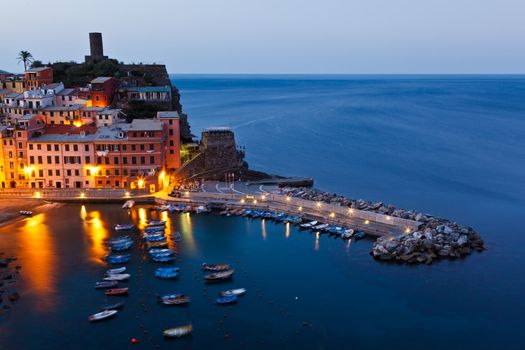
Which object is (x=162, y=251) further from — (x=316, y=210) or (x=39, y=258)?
(x=316, y=210)

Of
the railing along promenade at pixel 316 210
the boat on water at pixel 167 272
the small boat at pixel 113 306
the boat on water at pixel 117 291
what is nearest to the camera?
the small boat at pixel 113 306

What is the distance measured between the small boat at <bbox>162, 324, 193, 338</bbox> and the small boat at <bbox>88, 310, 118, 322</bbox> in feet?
13.9

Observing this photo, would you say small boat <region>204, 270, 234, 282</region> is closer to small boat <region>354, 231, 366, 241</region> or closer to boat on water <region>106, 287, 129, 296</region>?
boat on water <region>106, 287, 129, 296</region>

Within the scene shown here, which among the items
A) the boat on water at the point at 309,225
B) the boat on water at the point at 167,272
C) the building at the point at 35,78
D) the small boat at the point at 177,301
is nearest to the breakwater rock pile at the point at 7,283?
the boat on water at the point at 167,272

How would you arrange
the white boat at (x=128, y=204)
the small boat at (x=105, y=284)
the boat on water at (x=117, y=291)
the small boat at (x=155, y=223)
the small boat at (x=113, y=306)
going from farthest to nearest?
the white boat at (x=128, y=204)
the small boat at (x=155, y=223)
the small boat at (x=105, y=284)
the boat on water at (x=117, y=291)
the small boat at (x=113, y=306)

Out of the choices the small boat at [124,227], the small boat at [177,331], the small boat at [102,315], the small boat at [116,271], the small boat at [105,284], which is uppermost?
the small boat at [124,227]

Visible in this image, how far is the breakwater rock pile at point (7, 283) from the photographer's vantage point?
3666 centimetres

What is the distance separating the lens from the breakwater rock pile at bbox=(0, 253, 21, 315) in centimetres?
3666

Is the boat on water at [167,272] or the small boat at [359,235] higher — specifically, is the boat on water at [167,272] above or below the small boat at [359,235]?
below

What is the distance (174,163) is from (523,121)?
334 ft

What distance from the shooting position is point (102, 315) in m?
34.5

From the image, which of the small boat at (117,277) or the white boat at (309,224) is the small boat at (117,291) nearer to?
the small boat at (117,277)

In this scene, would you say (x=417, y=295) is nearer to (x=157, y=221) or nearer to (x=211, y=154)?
(x=157, y=221)

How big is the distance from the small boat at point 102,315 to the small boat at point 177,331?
13.9 feet
